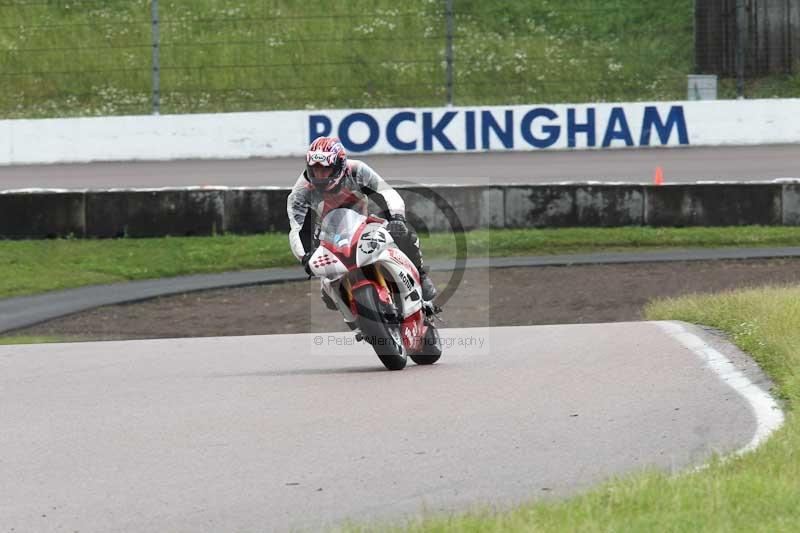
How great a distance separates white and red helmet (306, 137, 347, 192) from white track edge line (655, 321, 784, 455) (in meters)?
2.50

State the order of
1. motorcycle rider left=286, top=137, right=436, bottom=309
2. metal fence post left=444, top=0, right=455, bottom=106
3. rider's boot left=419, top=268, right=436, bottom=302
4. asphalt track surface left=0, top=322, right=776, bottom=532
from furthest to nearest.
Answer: metal fence post left=444, top=0, right=455, bottom=106 → rider's boot left=419, top=268, right=436, bottom=302 → motorcycle rider left=286, top=137, right=436, bottom=309 → asphalt track surface left=0, top=322, right=776, bottom=532

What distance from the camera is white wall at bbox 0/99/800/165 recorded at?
81.1 ft

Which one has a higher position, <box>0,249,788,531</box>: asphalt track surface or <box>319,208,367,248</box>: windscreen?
<box>319,208,367,248</box>: windscreen

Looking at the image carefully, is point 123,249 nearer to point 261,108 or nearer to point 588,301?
point 588,301

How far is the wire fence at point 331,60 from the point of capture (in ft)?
86.4

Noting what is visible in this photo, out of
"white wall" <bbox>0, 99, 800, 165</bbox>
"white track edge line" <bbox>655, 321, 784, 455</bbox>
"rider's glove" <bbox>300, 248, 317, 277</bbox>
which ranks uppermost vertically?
"white wall" <bbox>0, 99, 800, 165</bbox>

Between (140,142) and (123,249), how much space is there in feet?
25.0

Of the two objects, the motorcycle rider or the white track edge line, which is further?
the motorcycle rider

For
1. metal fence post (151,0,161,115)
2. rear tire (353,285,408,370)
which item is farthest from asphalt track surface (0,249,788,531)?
metal fence post (151,0,161,115)

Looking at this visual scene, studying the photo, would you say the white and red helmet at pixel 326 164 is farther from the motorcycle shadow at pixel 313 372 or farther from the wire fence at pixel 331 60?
the wire fence at pixel 331 60

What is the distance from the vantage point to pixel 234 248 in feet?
58.0

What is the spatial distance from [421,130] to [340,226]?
16.8 m

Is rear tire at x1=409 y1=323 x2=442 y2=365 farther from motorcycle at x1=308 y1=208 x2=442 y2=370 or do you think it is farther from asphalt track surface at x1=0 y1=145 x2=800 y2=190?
asphalt track surface at x1=0 y1=145 x2=800 y2=190

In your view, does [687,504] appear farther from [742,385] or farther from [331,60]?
[331,60]
